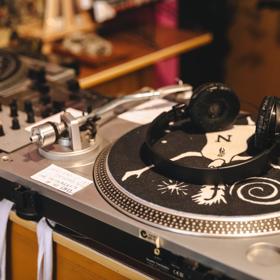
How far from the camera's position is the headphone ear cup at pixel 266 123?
0.88 m

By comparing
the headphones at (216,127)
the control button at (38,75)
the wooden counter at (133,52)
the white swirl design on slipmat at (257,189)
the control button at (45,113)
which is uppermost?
the headphones at (216,127)

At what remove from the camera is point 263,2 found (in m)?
2.56

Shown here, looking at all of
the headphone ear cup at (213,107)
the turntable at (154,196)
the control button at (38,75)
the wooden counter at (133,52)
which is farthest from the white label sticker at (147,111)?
the wooden counter at (133,52)

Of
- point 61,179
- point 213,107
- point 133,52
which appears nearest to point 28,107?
point 61,179

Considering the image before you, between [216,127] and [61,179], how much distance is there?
30 centimetres

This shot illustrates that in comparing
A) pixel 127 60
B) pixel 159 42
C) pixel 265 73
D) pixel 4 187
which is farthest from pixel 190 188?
pixel 265 73

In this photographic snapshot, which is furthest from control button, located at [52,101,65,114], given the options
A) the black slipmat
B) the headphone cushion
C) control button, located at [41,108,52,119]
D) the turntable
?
the headphone cushion

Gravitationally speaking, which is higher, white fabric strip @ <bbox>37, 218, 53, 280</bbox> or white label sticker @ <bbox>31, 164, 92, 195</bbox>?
white label sticker @ <bbox>31, 164, 92, 195</bbox>

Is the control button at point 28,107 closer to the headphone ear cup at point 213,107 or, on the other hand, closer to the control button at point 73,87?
the control button at point 73,87

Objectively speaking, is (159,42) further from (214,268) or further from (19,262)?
(214,268)

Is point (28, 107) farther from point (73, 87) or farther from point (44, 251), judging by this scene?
point (44, 251)

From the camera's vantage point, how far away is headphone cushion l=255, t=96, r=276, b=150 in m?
0.88

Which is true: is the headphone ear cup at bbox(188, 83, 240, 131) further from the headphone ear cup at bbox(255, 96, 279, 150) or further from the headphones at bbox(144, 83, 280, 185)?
the headphone ear cup at bbox(255, 96, 279, 150)

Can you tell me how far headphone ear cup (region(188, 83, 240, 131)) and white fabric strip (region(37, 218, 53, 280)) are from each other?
1.08 feet
